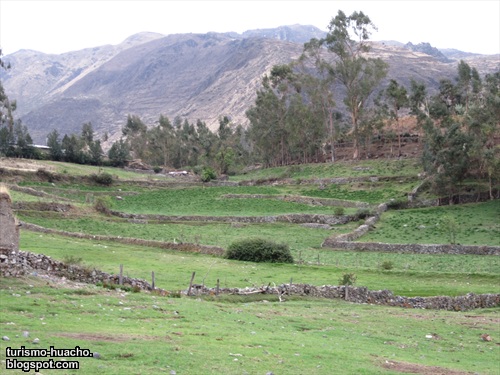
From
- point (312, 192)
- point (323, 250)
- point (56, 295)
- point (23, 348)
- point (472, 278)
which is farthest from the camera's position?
point (312, 192)

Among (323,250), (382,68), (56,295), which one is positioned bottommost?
(323,250)

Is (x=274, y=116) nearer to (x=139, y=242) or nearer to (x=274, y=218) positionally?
(x=274, y=218)

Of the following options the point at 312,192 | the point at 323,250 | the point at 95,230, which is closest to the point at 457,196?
the point at 312,192

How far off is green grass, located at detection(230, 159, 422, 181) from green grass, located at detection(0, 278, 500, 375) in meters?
67.3

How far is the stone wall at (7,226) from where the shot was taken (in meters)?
25.1

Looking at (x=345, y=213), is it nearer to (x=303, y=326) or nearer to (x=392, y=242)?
(x=392, y=242)

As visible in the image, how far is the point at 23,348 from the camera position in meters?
14.6

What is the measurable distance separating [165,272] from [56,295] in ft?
52.1

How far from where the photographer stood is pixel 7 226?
992 inches

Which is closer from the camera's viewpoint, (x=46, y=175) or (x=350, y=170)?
(x=46, y=175)

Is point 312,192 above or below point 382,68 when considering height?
below

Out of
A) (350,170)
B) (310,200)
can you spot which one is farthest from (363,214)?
(350,170)

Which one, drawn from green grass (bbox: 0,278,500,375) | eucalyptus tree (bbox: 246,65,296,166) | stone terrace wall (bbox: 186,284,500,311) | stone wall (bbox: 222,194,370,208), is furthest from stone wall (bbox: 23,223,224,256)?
eucalyptus tree (bbox: 246,65,296,166)

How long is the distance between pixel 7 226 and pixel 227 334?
10.9 metres
